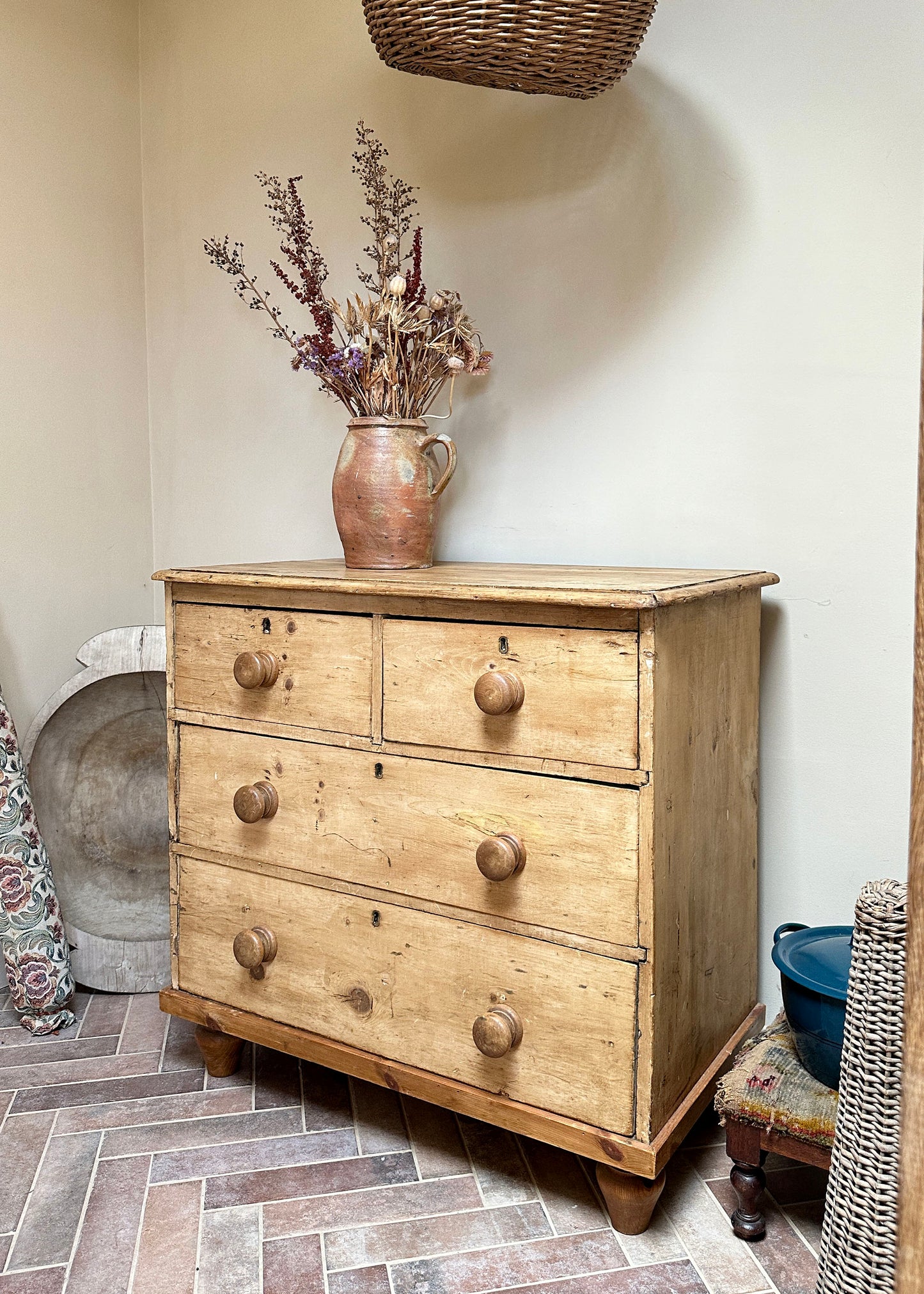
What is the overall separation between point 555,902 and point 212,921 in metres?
0.77

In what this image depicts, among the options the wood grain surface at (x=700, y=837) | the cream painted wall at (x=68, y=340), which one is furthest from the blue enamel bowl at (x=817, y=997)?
the cream painted wall at (x=68, y=340)

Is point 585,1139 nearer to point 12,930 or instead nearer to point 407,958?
point 407,958

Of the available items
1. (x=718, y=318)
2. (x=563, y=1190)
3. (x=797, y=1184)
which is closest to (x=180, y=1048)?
(x=563, y=1190)

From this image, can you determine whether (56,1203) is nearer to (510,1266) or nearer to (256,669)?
(510,1266)

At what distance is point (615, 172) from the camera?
205 cm

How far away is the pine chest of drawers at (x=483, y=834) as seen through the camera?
1.49m

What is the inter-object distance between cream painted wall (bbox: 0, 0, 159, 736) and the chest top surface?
84 centimetres

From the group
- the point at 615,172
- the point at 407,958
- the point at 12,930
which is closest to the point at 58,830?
the point at 12,930

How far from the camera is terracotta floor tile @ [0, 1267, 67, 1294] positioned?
148cm

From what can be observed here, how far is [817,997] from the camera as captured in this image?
5.03 ft

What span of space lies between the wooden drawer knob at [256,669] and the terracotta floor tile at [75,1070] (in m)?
0.89

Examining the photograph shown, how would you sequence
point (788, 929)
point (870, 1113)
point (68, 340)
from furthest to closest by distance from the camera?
point (68, 340) → point (788, 929) → point (870, 1113)

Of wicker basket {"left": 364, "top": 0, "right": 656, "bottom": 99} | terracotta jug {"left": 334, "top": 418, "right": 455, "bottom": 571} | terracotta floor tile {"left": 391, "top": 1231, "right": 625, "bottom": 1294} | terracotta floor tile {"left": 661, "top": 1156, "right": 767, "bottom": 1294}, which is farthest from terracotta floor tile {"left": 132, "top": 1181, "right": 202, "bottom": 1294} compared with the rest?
wicker basket {"left": 364, "top": 0, "right": 656, "bottom": 99}

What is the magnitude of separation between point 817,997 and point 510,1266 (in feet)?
2.01
